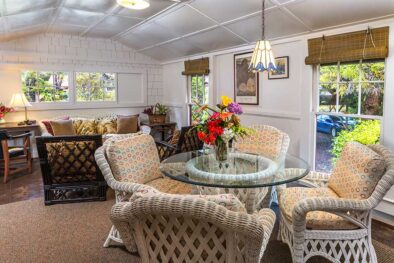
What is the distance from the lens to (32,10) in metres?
3.93

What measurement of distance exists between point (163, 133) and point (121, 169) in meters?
4.36

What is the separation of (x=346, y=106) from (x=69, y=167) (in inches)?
133

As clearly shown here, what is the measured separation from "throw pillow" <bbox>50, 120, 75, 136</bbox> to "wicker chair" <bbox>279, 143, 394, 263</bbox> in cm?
443

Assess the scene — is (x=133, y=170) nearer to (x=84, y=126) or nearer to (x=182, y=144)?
(x=182, y=144)

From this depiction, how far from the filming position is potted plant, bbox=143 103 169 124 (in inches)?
264

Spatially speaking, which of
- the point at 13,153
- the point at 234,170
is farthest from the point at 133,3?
the point at 13,153

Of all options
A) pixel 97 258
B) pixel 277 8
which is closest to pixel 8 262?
pixel 97 258

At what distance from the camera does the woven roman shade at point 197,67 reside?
18.4ft

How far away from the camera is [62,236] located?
283cm

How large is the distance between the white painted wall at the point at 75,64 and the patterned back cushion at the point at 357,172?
5.33 metres

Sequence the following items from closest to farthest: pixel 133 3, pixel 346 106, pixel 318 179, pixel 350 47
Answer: pixel 318 179, pixel 133 3, pixel 350 47, pixel 346 106

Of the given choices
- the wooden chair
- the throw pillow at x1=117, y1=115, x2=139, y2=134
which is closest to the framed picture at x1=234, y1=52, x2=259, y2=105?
the throw pillow at x1=117, y1=115, x2=139, y2=134

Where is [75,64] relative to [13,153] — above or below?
above

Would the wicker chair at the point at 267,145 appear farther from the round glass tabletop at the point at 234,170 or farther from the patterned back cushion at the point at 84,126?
the patterned back cushion at the point at 84,126
